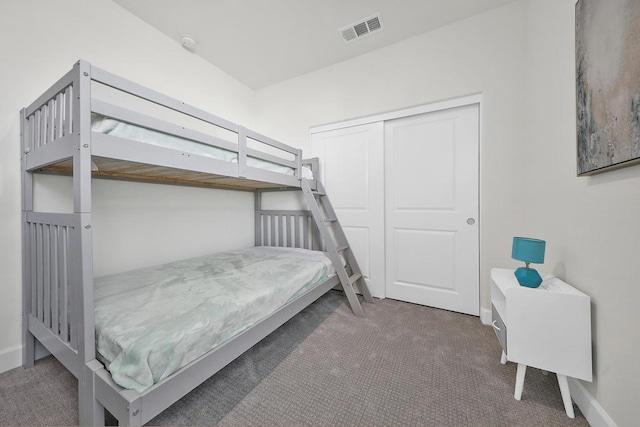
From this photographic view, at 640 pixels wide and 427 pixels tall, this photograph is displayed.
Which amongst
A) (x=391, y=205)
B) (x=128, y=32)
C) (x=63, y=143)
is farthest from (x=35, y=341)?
(x=391, y=205)

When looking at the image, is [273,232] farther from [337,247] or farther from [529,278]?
[529,278]

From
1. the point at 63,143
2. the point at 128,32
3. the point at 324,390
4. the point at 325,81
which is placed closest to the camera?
the point at 63,143

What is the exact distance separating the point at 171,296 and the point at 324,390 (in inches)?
38.6

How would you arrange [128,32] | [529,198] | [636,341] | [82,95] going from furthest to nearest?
[128,32], [529,198], [82,95], [636,341]

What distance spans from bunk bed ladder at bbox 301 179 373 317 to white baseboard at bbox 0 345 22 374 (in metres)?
2.16

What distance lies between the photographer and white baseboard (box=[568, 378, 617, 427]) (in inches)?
39.3

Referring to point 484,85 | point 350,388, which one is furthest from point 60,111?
point 484,85

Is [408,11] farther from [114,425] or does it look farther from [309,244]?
[114,425]

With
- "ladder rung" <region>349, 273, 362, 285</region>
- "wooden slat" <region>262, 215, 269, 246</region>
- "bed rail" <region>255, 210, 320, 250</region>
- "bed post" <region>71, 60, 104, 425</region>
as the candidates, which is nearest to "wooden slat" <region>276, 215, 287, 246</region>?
"bed rail" <region>255, 210, 320, 250</region>

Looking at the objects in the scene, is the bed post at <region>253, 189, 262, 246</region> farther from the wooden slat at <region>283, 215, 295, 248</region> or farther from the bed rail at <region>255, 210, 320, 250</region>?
the wooden slat at <region>283, 215, 295, 248</region>

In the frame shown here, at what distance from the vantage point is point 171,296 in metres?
1.32

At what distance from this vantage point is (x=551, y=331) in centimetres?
117

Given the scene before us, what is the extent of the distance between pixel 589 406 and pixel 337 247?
1.76m

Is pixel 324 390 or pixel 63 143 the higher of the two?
pixel 63 143
